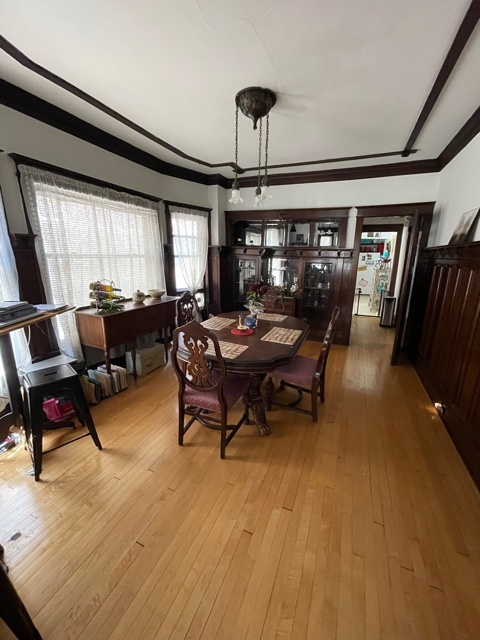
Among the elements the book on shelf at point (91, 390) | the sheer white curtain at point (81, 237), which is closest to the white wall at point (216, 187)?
the sheer white curtain at point (81, 237)

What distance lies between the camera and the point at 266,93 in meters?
1.96

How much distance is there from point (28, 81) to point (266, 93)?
1.80 m

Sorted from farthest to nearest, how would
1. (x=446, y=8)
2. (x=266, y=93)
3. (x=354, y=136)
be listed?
(x=354, y=136) < (x=266, y=93) < (x=446, y=8)

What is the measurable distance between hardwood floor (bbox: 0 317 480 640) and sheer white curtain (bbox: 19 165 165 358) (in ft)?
4.64

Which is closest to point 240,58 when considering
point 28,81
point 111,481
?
point 28,81

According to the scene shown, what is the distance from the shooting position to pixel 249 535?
1.38m

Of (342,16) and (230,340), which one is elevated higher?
(342,16)

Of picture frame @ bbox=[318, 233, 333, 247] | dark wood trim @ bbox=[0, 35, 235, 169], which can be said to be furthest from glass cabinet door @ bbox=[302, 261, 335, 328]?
dark wood trim @ bbox=[0, 35, 235, 169]

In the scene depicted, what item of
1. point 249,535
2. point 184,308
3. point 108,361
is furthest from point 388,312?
point 108,361

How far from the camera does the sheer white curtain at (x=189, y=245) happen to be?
393cm

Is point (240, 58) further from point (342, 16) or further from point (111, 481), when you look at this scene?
point (111, 481)

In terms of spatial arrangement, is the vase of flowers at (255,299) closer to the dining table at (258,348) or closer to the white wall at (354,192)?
the dining table at (258,348)

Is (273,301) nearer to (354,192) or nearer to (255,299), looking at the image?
(255,299)

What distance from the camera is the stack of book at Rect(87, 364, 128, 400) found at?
2.64 meters
